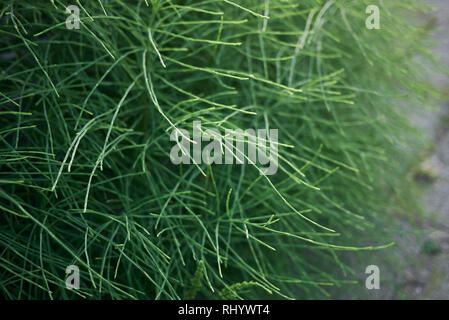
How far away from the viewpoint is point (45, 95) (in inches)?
31.6

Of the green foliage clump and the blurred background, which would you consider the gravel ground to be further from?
the green foliage clump

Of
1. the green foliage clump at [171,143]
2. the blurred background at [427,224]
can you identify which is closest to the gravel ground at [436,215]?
the blurred background at [427,224]

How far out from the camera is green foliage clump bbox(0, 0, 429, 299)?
2.56ft

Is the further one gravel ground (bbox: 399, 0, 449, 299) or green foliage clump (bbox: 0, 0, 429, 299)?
gravel ground (bbox: 399, 0, 449, 299)

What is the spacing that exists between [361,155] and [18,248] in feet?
2.17

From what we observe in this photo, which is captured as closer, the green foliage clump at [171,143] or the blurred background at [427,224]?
the green foliage clump at [171,143]

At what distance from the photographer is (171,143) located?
0.88 metres

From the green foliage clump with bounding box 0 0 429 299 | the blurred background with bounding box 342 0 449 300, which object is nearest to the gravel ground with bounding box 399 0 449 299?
the blurred background with bounding box 342 0 449 300

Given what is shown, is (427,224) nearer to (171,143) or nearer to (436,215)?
(436,215)

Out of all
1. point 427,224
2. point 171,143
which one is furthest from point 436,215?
point 171,143

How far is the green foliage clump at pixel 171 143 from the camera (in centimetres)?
78

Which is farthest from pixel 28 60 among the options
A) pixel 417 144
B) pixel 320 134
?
pixel 417 144

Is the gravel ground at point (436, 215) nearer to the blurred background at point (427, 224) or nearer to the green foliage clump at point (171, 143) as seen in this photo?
the blurred background at point (427, 224)
